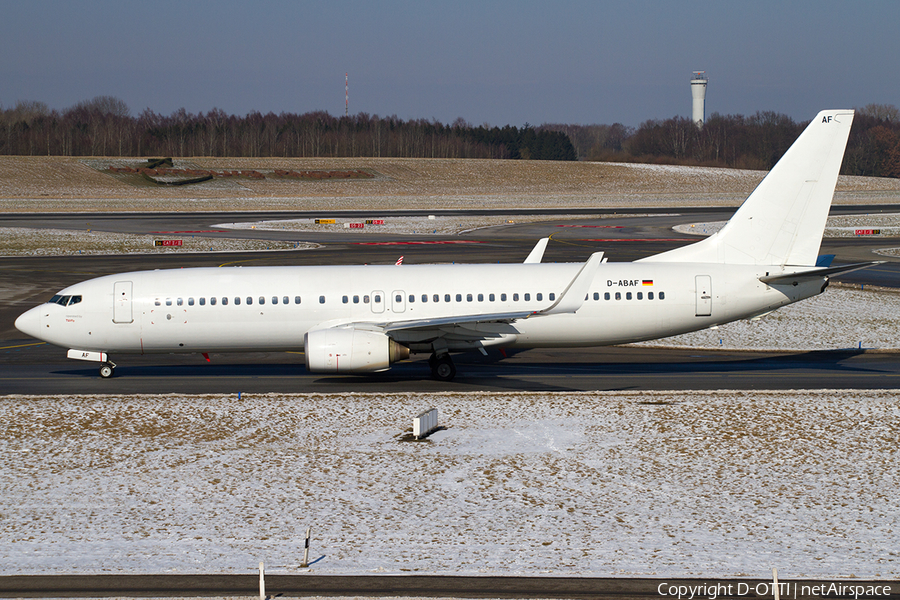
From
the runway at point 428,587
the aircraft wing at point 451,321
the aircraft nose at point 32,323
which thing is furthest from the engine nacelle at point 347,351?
the runway at point 428,587

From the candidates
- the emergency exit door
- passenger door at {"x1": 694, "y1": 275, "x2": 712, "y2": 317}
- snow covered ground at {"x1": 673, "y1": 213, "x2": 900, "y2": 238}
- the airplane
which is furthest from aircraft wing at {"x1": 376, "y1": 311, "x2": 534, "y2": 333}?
snow covered ground at {"x1": 673, "y1": 213, "x2": 900, "y2": 238}

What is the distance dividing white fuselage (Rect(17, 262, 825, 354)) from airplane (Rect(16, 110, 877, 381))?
1.4 inches

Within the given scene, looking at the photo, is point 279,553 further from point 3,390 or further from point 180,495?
point 3,390

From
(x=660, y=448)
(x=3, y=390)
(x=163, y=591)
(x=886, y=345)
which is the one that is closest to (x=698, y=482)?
(x=660, y=448)

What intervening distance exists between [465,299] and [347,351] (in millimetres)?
4663

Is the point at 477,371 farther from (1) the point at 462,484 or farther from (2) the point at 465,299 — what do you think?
(1) the point at 462,484

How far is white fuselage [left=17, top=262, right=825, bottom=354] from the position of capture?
1093 inches

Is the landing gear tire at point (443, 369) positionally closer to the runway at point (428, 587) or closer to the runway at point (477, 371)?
the runway at point (477, 371)

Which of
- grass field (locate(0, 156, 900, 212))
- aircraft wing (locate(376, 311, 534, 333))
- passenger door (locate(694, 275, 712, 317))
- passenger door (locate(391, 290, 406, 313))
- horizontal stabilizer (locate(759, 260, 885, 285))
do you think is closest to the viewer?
aircraft wing (locate(376, 311, 534, 333))

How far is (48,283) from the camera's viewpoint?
4869cm

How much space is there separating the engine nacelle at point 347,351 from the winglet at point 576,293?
527 cm

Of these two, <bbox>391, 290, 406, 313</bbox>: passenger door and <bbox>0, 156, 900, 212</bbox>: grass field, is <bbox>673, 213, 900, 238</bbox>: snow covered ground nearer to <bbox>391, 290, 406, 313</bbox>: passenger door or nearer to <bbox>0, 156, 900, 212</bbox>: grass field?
<bbox>0, 156, 900, 212</bbox>: grass field

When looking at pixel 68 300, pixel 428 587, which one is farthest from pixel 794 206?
pixel 68 300

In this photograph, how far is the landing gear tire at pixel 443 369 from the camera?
92.4 feet
